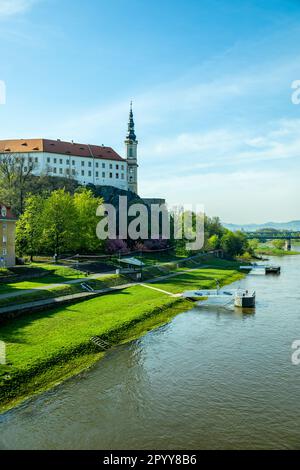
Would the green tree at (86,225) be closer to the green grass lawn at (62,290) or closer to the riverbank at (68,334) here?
the green grass lawn at (62,290)

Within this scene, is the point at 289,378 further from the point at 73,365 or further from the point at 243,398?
the point at 73,365

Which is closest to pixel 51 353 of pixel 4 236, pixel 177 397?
pixel 177 397

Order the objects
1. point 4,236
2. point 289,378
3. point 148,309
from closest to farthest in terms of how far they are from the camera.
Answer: point 289,378, point 148,309, point 4,236

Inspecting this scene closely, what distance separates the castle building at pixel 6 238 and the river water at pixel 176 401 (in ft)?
91.3

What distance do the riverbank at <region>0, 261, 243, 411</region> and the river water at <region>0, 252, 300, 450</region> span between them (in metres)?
1.29

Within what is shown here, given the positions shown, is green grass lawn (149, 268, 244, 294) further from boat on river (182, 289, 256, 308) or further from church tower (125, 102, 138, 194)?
church tower (125, 102, 138, 194)

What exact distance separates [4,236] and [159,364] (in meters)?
34.5

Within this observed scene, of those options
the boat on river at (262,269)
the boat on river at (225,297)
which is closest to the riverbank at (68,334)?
the boat on river at (225,297)

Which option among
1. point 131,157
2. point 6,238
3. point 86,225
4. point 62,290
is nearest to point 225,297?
point 62,290

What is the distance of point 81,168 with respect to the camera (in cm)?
11056

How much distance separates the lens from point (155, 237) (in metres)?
91.2

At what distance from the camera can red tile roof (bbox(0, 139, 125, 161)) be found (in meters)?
104

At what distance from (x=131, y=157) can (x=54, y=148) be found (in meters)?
23.7

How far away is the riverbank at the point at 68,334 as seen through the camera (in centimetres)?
2364
